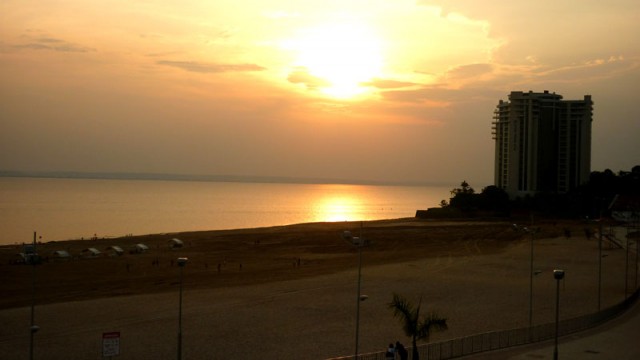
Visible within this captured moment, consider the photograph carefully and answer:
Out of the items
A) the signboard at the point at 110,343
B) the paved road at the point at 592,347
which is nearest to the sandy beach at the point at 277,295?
the paved road at the point at 592,347

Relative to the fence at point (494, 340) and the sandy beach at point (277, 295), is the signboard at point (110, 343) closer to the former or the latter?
the sandy beach at point (277, 295)

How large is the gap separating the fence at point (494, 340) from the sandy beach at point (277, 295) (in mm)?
3366

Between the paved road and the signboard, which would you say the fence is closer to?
the paved road

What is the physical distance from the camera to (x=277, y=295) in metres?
42.0

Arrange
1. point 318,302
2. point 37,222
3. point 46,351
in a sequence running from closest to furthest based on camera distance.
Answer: point 46,351 → point 318,302 → point 37,222

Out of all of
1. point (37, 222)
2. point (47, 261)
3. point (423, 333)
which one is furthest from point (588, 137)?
point (423, 333)

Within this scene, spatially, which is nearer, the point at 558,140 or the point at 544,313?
the point at 544,313

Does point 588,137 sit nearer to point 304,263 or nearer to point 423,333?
point 304,263

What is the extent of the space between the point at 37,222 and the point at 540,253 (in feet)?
306

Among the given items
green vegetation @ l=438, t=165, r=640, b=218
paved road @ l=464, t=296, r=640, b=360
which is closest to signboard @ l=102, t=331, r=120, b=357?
paved road @ l=464, t=296, r=640, b=360

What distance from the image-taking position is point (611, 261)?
6056 cm

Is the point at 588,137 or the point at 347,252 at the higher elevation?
the point at 588,137

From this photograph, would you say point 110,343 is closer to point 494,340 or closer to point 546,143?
point 494,340

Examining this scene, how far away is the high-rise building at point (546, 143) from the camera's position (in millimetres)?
165500
